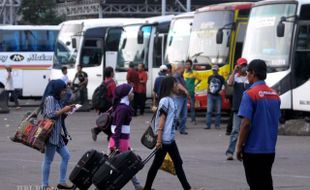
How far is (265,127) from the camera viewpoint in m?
9.89

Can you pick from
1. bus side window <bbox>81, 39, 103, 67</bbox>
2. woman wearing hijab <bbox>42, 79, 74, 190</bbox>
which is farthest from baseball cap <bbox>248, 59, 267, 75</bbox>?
bus side window <bbox>81, 39, 103, 67</bbox>

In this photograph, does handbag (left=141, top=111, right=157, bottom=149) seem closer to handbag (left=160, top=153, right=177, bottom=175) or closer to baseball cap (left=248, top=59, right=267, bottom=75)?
handbag (left=160, top=153, right=177, bottom=175)

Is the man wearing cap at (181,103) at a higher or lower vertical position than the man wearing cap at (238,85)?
lower

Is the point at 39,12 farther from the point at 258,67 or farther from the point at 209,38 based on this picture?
the point at 258,67

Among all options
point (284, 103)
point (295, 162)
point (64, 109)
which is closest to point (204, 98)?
point (284, 103)

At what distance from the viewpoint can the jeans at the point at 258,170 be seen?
9.78 metres

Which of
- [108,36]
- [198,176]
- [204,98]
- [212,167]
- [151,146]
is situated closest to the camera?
[151,146]

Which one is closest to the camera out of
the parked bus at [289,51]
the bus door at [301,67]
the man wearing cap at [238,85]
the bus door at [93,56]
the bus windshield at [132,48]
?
the man wearing cap at [238,85]

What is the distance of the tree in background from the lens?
53094 millimetres

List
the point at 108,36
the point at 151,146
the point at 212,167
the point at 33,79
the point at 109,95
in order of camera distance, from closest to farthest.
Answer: the point at 151,146, the point at 212,167, the point at 109,95, the point at 108,36, the point at 33,79

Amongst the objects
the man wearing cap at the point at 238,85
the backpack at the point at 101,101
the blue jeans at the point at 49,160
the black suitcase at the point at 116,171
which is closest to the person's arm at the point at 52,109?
the blue jeans at the point at 49,160

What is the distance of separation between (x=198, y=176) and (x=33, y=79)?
26.0 meters

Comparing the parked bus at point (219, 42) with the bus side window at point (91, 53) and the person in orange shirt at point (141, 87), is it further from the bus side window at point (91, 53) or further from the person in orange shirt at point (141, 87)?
the bus side window at point (91, 53)

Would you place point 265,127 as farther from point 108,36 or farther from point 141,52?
point 108,36
